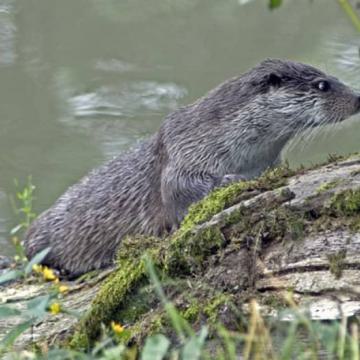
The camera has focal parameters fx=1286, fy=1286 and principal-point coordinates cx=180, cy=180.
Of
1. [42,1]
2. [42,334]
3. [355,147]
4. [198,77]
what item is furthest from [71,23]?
[42,334]

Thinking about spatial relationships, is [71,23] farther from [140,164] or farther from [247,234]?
[247,234]

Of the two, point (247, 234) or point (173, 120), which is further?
point (173, 120)

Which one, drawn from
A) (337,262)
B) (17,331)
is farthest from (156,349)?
(337,262)

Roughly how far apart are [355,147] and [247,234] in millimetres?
6547

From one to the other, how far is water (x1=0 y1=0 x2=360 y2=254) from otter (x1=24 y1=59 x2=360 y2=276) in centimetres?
338

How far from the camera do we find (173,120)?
7586 mm

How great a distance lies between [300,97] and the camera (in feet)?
24.3

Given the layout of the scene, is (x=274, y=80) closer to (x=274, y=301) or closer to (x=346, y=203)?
(x=346, y=203)

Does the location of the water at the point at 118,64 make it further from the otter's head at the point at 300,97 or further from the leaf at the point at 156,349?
the leaf at the point at 156,349

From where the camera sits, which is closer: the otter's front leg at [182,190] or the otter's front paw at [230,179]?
the otter's front paw at [230,179]

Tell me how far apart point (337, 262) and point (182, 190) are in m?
2.26

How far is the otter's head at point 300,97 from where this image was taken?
7402mm

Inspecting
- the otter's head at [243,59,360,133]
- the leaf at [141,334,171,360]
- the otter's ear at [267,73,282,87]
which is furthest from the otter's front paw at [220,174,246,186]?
the leaf at [141,334,171,360]

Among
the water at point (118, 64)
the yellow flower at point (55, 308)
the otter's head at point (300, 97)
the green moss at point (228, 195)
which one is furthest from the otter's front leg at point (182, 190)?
the water at point (118, 64)
